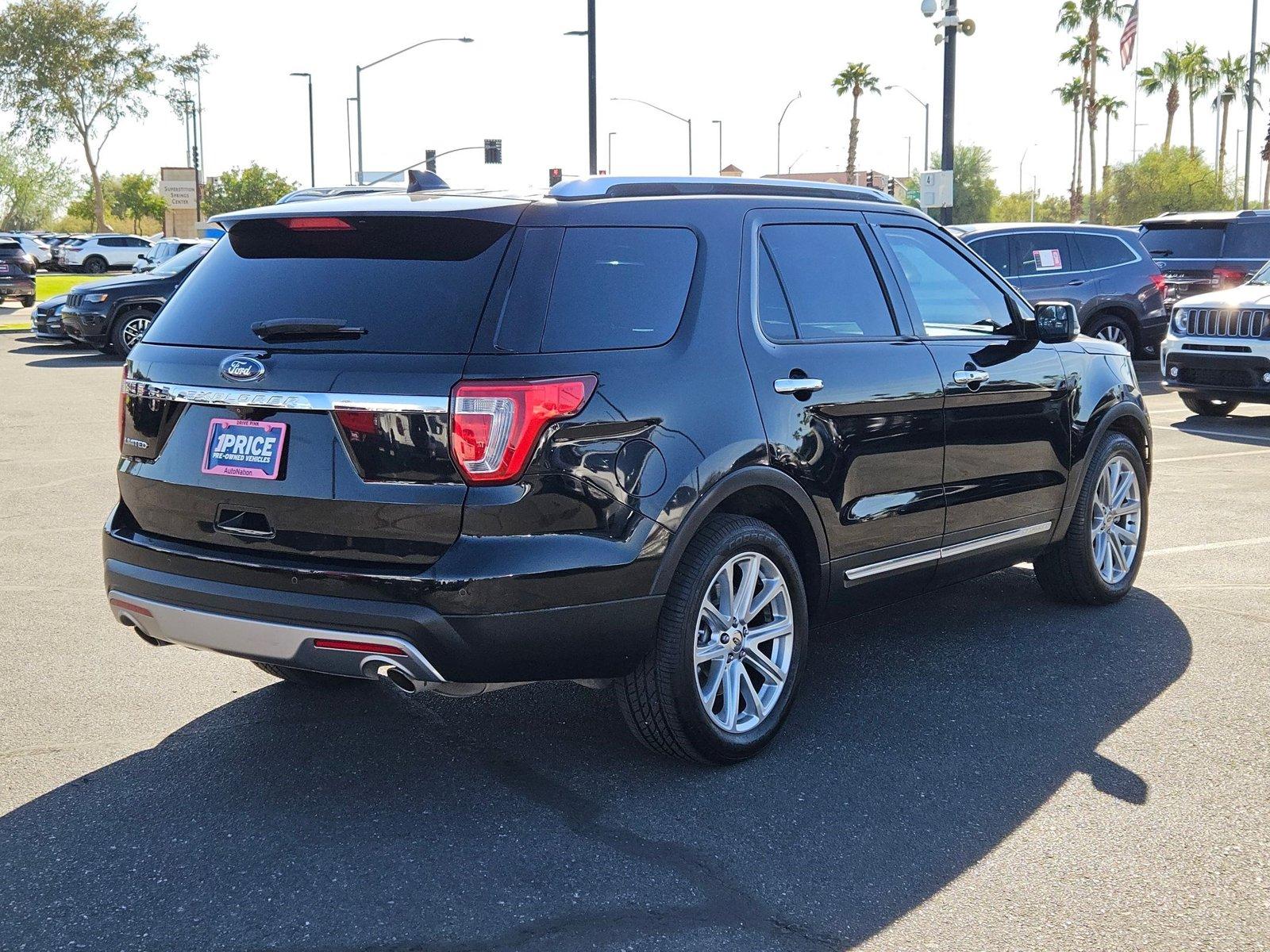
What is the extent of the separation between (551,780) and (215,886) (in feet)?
3.68

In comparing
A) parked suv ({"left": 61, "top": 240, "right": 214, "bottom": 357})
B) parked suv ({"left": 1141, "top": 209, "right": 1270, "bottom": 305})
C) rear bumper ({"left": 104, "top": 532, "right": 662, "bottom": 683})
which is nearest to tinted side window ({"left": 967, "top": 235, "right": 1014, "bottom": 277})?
parked suv ({"left": 1141, "top": 209, "right": 1270, "bottom": 305})

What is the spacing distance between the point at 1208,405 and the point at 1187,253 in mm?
6015

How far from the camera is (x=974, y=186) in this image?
109 metres

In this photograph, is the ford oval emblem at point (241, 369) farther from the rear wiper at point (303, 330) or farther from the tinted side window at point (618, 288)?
the tinted side window at point (618, 288)

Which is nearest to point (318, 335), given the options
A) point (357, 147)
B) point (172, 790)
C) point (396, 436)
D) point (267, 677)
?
point (396, 436)

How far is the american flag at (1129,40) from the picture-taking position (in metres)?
38.2

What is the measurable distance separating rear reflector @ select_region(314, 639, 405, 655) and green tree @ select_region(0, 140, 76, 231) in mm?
111065

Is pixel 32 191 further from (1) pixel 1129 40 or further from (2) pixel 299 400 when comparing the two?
(2) pixel 299 400

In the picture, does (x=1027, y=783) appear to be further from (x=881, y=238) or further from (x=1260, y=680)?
(x=881, y=238)

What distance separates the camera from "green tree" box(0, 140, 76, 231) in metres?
109

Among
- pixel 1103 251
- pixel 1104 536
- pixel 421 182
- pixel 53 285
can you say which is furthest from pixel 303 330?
pixel 53 285

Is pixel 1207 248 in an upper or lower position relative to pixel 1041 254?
upper

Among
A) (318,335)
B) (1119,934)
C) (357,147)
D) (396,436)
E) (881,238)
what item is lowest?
(1119,934)

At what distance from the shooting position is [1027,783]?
4.30 meters
